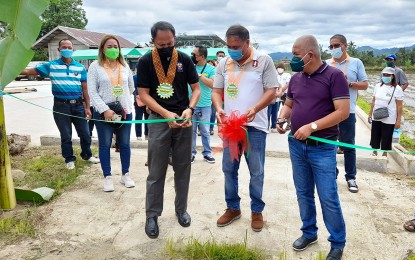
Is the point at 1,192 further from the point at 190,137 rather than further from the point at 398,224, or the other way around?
the point at 398,224

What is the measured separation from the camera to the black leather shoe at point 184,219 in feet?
12.0

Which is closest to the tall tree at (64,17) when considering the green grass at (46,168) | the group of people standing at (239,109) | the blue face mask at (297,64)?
the green grass at (46,168)

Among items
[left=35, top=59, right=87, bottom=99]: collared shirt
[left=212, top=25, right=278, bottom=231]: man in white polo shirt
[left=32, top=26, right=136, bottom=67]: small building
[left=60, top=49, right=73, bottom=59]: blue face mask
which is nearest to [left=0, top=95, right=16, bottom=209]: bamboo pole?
[left=35, top=59, right=87, bottom=99]: collared shirt

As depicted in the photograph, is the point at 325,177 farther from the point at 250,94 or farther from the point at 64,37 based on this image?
the point at 64,37

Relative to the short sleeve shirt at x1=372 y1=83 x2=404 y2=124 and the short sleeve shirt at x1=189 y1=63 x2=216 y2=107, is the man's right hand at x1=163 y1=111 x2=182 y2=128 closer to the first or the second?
the short sleeve shirt at x1=189 y1=63 x2=216 y2=107

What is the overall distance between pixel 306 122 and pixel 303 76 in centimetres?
42

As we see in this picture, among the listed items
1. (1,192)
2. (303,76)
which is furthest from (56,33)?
(303,76)

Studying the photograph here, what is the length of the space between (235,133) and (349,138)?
2.07m

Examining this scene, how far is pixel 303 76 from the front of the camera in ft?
9.93

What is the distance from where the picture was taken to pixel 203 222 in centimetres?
376

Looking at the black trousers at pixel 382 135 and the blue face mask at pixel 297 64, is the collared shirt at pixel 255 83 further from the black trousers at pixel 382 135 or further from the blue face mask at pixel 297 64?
the black trousers at pixel 382 135

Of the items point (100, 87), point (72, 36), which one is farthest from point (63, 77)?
point (72, 36)

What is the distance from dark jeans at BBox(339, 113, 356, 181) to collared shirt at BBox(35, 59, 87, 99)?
3.95 m

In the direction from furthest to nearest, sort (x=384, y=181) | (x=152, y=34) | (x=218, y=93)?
(x=384, y=181) < (x=218, y=93) < (x=152, y=34)
